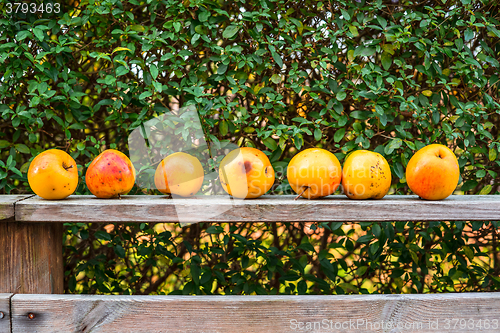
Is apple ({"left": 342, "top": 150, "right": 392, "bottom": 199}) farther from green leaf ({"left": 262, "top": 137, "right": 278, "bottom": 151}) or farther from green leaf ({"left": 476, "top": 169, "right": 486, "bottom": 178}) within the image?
green leaf ({"left": 476, "top": 169, "right": 486, "bottom": 178})

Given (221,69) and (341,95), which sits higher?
(221,69)

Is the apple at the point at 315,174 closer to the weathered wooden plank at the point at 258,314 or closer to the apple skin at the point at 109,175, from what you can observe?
the weathered wooden plank at the point at 258,314

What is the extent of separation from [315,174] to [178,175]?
0.47 m

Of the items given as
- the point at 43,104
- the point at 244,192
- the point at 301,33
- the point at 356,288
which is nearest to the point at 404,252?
the point at 356,288

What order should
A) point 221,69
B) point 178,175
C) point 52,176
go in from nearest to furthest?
point 52,176 → point 178,175 → point 221,69

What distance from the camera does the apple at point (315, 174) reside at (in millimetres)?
1028

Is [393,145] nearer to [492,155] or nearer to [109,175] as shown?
[492,155]

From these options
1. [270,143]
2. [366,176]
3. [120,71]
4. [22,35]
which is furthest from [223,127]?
[22,35]

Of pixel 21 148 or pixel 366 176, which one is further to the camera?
pixel 21 148

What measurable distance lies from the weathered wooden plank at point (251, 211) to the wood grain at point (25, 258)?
0.27 feet

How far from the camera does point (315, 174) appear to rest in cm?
103

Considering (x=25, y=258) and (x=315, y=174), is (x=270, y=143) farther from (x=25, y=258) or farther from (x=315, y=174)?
(x=25, y=258)

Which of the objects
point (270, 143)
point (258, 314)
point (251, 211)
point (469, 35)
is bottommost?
point (258, 314)

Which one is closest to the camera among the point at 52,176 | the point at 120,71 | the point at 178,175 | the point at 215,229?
the point at 52,176
